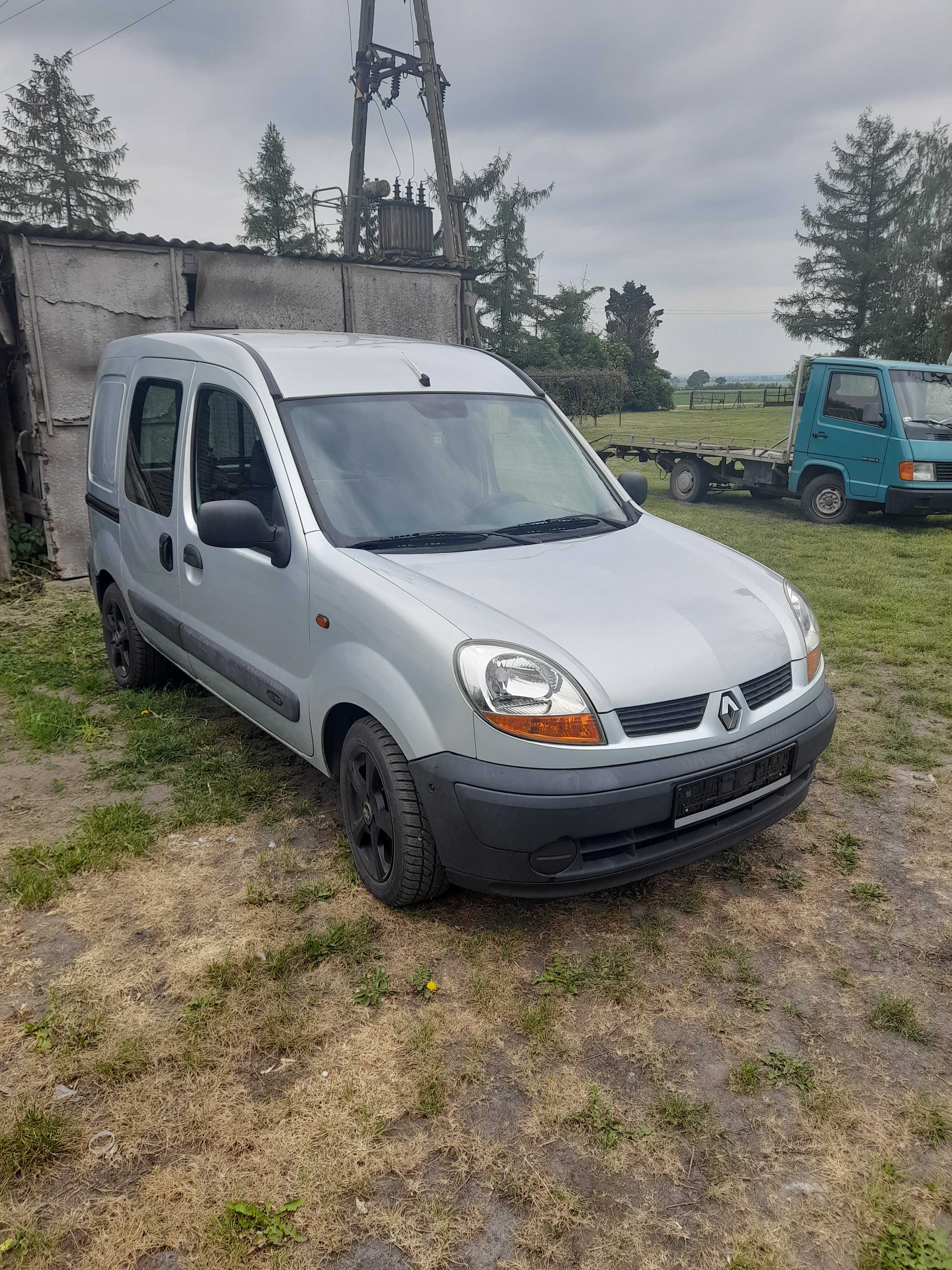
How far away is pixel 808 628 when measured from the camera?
11.6 ft

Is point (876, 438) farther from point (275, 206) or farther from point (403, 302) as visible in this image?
point (275, 206)

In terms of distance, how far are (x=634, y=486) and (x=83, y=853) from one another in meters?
3.07

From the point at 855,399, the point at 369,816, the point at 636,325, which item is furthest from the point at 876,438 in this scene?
the point at 636,325

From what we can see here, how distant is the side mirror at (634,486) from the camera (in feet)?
14.5

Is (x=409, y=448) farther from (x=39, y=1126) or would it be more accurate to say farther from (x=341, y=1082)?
(x=39, y=1126)

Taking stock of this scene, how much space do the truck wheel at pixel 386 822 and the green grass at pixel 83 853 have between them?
1.04 m

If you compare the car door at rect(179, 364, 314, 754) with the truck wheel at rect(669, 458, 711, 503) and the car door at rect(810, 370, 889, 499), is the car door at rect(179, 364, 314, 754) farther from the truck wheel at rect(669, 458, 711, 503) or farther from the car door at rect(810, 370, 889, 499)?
the truck wheel at rect(669, 458, 711, 503)

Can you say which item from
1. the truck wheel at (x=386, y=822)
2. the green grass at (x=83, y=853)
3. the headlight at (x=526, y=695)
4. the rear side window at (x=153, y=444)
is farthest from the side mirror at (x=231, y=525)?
the green grass at (x=83, y=853)

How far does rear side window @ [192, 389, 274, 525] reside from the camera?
371cm

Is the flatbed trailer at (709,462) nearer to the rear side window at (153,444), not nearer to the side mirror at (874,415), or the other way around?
the side mirror at (874,415)

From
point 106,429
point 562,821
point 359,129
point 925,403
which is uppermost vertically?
point 359,129

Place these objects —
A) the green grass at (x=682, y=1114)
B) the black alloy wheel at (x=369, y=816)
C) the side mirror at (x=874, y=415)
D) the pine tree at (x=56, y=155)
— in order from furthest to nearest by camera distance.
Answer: the pine tree at (x=56, y=155) < the side mirror at (x=874, y=415) < the black alloy wheel at (x=369, y=816) < the green grass at (x=682, y=1114)

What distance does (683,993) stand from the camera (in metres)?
2.84

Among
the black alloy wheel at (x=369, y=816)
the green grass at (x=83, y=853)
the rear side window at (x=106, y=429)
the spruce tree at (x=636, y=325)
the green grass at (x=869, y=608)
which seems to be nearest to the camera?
the black alloy wheel at (x=369, y=816)
